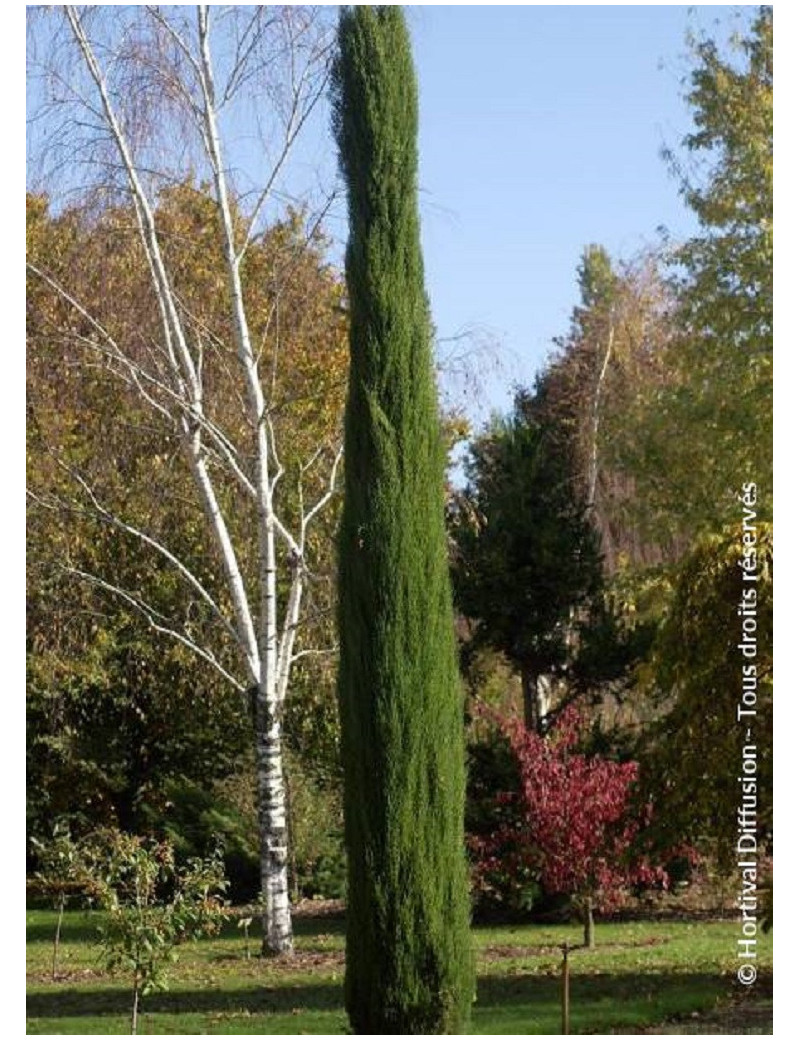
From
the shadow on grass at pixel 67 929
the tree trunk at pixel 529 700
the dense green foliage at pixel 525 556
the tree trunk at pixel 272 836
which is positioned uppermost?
the dense green foliage at pixel 525 556

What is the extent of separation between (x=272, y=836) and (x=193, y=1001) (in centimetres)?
172

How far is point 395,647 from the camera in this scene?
314 inches

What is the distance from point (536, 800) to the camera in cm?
1134

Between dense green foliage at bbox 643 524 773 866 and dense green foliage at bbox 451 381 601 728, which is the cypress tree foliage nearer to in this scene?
dense green foliage at bbox 643 524 773 866

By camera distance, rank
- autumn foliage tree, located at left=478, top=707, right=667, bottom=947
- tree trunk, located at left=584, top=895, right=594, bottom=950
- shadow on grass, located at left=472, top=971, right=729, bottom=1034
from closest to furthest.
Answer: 1. shadow on grass, located at left=472, top=971, right=729, bottom=1034
2. autumn foliage tree, located at left=478, top=707, right=667, bottom=947
3. tree trunk, located at left=584, top=895, right=594, bottom=950

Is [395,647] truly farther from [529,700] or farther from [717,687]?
[529,700]

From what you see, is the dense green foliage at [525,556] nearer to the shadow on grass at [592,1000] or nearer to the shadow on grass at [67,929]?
the shadow on grass at [592,1000]

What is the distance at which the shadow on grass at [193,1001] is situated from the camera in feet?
32.8

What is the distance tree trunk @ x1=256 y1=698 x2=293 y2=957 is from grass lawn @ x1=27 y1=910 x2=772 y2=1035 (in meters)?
0.27

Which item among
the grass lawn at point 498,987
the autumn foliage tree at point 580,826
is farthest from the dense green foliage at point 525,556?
the grass lawn at point 498,987

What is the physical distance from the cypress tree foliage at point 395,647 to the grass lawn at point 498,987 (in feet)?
3.73

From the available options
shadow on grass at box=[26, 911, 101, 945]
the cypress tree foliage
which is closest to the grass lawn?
shadow on grass at box=[26, 911, 101, 945]

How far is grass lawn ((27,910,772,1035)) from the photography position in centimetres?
923
